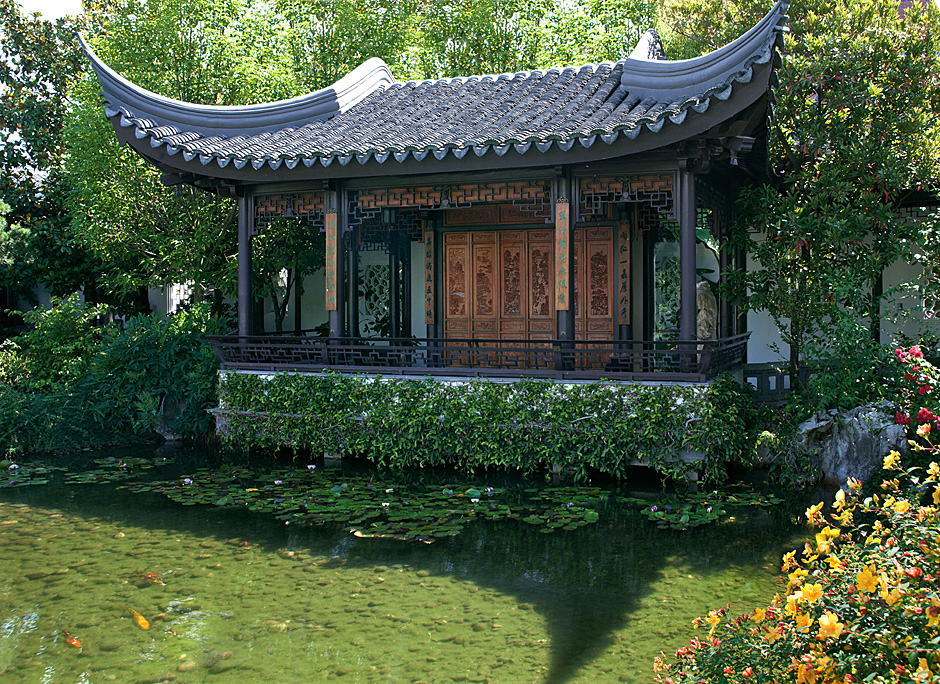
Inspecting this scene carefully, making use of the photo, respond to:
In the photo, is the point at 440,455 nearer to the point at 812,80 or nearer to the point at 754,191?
the point at 754,191

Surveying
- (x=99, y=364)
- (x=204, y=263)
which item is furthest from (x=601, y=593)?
(x=204, y=263)

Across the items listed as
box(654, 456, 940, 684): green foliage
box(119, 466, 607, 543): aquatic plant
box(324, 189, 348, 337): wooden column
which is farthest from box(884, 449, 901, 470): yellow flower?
box(324, 189, 348, 337): wooden column

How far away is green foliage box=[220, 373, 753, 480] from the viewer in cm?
671

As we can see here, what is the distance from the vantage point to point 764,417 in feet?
23.7

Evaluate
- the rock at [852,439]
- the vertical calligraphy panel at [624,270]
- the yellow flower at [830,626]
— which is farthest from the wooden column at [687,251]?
the yellow flower at [830,626]

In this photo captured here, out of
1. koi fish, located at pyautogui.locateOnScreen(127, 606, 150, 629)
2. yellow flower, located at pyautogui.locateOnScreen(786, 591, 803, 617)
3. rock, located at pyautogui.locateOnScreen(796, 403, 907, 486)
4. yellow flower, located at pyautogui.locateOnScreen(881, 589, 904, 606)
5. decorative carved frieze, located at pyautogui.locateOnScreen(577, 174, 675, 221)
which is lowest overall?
koi fish, located at pyautogui.locateOnScreen(127, 606, 150, 629)

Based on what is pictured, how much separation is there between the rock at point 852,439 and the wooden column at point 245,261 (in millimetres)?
5931

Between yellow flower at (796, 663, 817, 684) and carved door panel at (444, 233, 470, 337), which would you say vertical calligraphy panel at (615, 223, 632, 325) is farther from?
yellow flower at (796, 663, 817, 684)

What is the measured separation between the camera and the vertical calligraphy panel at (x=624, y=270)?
9344mm

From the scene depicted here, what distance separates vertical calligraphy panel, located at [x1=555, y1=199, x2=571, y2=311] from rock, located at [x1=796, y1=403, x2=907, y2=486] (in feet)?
8.00

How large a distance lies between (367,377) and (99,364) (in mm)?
3611

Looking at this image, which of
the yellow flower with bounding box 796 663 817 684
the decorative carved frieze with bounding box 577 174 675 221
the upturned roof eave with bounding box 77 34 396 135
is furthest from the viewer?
the upturned roof eave with bounding box 77 34 396 135

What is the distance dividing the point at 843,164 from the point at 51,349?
32.3ft

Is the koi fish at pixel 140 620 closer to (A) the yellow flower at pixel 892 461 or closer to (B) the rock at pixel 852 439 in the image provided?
(A) the yellow flower at pixel 892 461
